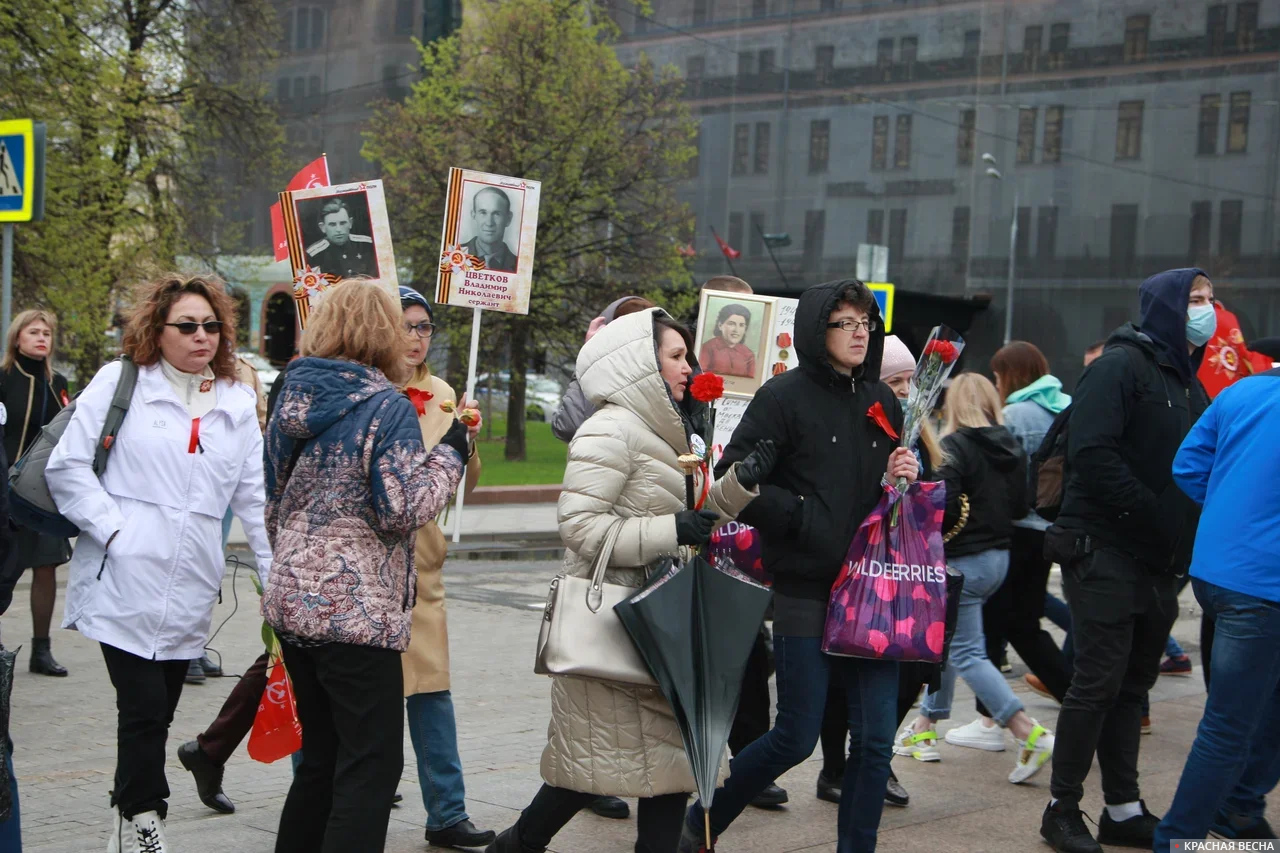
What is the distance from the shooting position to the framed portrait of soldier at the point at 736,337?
7.06 metres

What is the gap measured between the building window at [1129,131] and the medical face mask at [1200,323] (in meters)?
24.1

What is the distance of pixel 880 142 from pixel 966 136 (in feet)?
6.25

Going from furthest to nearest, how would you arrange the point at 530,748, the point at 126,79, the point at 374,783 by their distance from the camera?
the point at 126,79 < the point at 530,748 < the point at 374,783

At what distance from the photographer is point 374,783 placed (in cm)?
372

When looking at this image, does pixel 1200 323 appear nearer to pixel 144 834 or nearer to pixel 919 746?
pixel 919 746

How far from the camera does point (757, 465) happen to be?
4.25m

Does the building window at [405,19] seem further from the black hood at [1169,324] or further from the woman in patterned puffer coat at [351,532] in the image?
the woman in patterned puffer coat at [351,532]

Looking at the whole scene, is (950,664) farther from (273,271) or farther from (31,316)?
(273,271)

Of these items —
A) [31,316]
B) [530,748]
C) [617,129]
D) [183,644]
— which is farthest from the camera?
[617,129]

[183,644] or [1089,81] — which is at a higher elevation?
[1089,81]

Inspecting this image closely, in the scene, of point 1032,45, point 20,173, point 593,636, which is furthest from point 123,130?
point 1032,45

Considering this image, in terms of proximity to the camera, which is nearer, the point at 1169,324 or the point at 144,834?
the point at 144,834

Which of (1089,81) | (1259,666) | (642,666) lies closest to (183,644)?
(642,666)

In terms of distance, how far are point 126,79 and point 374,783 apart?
18187 millimetres
